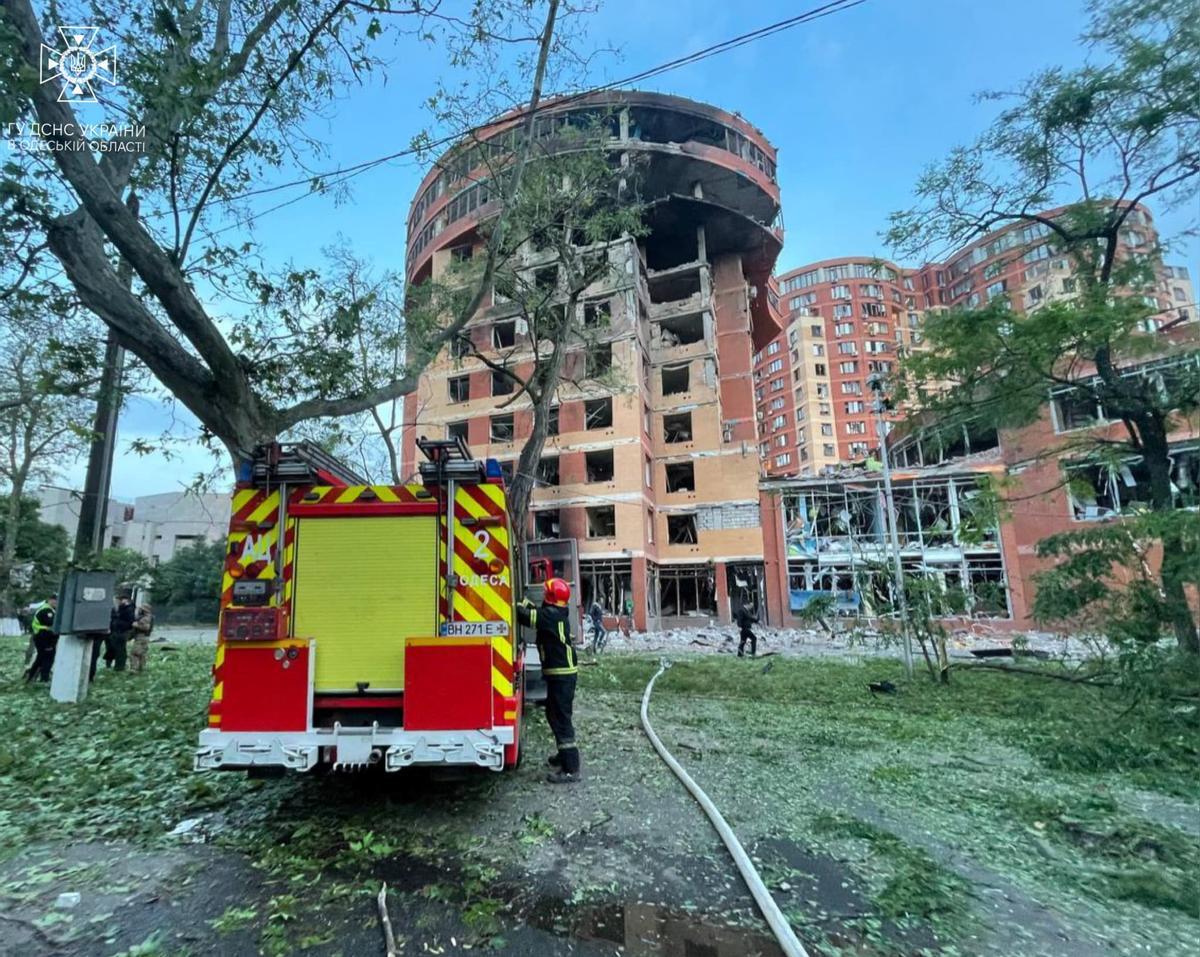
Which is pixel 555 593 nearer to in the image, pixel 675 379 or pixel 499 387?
pixel 499 387

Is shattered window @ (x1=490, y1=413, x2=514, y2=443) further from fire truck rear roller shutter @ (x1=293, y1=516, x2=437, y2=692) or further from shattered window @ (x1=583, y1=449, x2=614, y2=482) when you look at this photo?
fire truck rear roller shutter @ (x1=293, y1=516, x2=437, y2=692)

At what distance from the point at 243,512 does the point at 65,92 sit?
16.5 ft

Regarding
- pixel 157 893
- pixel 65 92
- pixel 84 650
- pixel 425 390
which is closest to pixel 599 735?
pixel 157 893

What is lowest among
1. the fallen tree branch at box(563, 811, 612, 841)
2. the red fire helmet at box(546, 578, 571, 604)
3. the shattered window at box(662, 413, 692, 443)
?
the fallen tree branch at box(563, 811, 612, 841)

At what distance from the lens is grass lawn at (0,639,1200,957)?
9.72 feet

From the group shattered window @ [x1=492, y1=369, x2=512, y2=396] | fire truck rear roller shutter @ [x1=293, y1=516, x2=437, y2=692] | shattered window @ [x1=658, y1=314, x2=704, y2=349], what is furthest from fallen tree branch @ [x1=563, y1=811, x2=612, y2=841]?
shattered window @ [x1=658, y1=314, x2=704, y2=349]

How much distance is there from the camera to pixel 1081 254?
35.4 ft

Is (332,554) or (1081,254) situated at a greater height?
(1081,254)

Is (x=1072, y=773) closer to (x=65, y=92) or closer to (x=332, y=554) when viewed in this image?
(x=332, y=554)

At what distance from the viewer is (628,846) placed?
3938 mm

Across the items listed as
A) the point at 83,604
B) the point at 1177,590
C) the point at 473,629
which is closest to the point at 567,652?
the point at 473,629

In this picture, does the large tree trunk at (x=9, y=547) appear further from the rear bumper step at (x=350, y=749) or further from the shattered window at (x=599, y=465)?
the rear bumper step at (x=350, y=749)

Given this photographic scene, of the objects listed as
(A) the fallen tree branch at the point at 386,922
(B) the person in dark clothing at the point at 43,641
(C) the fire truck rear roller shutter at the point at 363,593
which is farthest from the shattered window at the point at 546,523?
(A) the fallen tree branch at the point at 386,922

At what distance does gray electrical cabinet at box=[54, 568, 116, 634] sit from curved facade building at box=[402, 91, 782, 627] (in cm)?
1967
